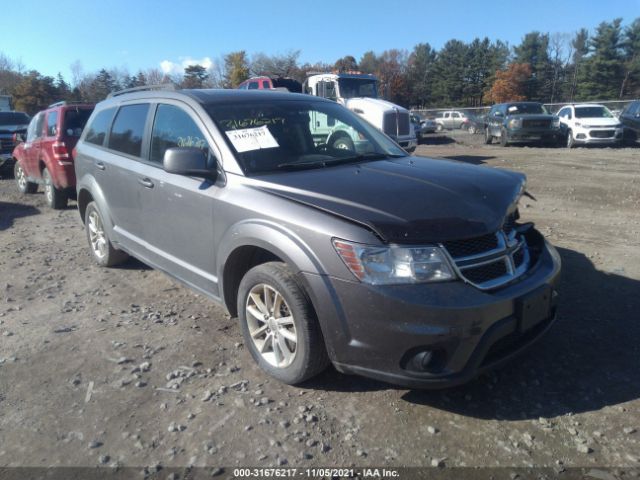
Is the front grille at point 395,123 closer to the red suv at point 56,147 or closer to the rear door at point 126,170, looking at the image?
the red suv at point 56,147

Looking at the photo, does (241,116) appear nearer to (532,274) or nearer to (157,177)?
(157,177)

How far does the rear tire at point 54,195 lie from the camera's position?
29.6 ft

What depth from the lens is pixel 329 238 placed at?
8.59 feet

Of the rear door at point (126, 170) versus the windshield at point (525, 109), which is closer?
the rear door at point (126, 170)

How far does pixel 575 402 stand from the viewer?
2.87 m

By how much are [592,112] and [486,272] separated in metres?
19.8

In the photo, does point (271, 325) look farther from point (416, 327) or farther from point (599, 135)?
point (599, 135)

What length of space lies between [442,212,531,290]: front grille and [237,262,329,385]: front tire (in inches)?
34.8

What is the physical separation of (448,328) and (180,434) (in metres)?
1.59

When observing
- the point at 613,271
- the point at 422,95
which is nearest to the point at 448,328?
the point at 613,271

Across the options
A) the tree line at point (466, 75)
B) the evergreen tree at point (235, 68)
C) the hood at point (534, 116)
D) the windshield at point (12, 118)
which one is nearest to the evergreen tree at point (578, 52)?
the tree line at point (466, 75)

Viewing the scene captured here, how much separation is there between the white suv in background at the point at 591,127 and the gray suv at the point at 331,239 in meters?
17.1

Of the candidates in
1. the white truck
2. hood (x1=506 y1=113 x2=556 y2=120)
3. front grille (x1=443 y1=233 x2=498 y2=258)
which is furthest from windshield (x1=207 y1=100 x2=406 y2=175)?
hood (x1=506 y1=113 x2=556 y2=120)

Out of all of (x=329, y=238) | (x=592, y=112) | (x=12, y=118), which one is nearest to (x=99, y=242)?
(x=329, y=238)
